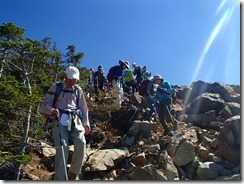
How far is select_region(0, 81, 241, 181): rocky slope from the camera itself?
9211mm

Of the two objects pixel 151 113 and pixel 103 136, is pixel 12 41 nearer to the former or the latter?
pixel 103 136

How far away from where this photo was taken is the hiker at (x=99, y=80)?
1791cm

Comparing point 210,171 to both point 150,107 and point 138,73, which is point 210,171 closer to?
point 150,107

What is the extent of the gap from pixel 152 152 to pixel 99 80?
881 centimetres

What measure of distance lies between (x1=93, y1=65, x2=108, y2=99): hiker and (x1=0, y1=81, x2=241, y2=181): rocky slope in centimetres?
422

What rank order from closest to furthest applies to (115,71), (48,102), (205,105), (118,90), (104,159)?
1. (48,102)
2. (104,159)
3. (115,71)
4. (118,90)
5. (205,105)

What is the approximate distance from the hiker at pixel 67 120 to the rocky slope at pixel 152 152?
9.77ft

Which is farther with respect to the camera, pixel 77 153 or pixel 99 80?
pixel 99 80

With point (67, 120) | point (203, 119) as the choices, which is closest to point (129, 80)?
point (203, 119)

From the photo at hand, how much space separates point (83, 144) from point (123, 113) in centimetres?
817

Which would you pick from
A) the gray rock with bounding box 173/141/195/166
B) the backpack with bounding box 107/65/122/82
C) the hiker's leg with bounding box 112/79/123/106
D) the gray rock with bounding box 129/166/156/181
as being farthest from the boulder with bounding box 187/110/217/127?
the gray rock with bounding box 129/166/156/181

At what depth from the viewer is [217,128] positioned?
13125mm

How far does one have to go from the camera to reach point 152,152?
10.2m

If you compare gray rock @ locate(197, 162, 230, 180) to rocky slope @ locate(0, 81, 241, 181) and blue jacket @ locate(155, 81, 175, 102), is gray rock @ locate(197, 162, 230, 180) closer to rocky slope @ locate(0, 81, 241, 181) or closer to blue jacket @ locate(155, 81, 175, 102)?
rocky slope @ locate(0, 81, 241, 181)
